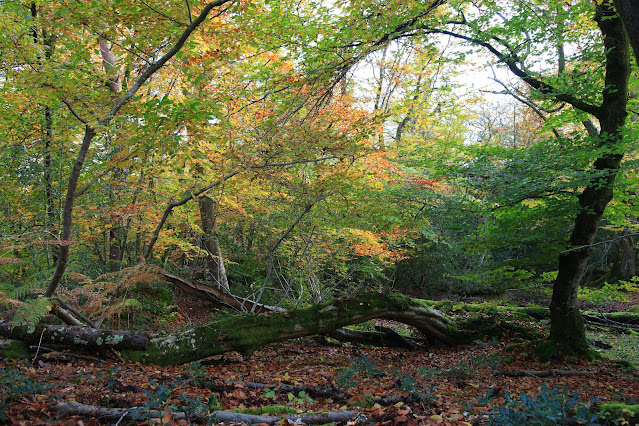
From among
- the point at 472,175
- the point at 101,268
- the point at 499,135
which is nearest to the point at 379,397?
the point at 472,175

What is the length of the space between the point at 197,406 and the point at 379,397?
1563 mm

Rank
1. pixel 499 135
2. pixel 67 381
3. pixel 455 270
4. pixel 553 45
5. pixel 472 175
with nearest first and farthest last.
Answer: pixel 67 381
pixel 472 175
pixel 553 45
pixel 455 270
pixel 499 135

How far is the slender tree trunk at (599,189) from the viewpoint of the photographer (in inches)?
204

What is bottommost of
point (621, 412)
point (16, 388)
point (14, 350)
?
point (14, 350)

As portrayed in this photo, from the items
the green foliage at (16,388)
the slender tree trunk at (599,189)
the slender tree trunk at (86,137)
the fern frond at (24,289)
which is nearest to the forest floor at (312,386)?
the green foliage at (16,388)

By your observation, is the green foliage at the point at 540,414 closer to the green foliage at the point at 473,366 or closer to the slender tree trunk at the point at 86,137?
the green foliage at the point at 473,366

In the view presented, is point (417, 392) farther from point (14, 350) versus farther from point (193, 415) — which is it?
point (14, 350)

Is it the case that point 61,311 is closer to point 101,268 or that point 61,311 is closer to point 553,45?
point 101,268

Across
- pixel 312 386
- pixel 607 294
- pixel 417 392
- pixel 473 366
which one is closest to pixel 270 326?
pixel 312 386

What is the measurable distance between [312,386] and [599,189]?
191 inches

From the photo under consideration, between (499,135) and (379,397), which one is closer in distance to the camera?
(379,397)

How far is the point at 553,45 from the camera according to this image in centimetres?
626

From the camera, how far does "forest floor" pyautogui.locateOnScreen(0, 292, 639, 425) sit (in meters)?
2.76

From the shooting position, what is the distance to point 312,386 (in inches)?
153
